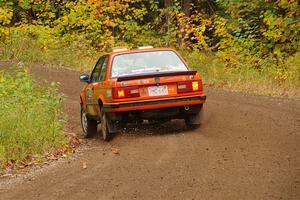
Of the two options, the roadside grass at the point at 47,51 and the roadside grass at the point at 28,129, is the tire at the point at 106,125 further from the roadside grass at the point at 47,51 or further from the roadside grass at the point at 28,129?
the roadside grass at the point at 47,51

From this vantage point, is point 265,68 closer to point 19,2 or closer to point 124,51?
point 124,51

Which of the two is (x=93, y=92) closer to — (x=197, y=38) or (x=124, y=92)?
(x=124, y=92)

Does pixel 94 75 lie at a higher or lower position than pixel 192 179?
higher

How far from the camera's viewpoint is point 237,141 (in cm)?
1015

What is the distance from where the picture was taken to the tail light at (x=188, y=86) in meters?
11.0

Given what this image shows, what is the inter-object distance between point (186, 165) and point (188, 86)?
274cm

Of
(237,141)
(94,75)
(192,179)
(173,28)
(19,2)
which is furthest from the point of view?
(19,2)

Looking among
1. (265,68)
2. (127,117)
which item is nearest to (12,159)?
(127,117)

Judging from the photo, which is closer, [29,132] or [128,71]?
[29,132]

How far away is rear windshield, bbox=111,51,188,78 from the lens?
37.6 feet

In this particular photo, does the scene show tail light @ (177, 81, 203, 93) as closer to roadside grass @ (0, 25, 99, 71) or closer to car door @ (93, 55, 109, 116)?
car door @ (93, 55, 109, 116)

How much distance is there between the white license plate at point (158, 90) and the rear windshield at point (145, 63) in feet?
1.79

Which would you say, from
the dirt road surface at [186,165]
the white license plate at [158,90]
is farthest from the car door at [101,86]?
the white license plate at [158,90]

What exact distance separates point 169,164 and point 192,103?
100 inches
